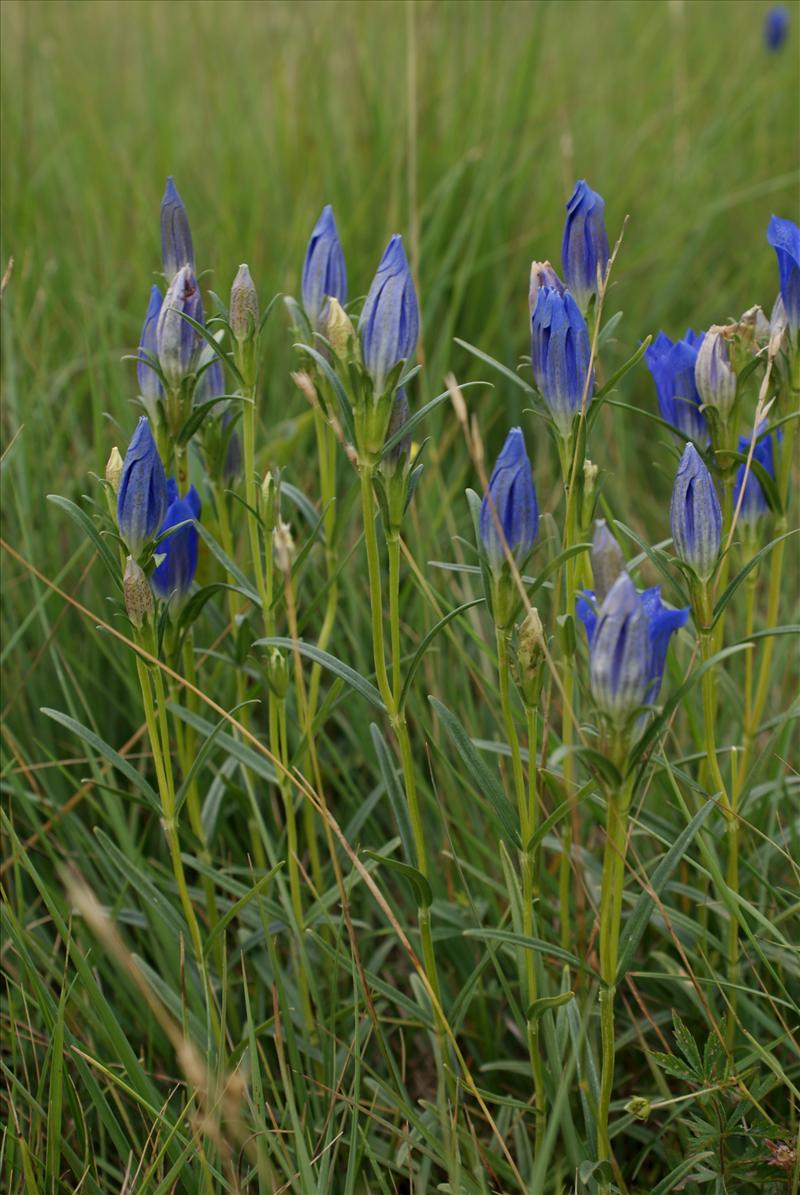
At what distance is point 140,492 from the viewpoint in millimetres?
1170

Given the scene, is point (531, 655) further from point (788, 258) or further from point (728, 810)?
point (788, 258)

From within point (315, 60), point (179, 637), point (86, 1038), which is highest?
point (315, 60)

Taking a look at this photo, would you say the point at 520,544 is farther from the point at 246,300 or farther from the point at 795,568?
the point at 795,568

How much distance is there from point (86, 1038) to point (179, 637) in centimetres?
52

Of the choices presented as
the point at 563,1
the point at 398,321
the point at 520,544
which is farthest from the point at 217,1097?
the point at 563,1

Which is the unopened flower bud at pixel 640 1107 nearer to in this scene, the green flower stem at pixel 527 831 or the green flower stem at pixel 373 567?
the green flower stem at pixel 527 831

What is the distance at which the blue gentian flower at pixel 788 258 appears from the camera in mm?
1302

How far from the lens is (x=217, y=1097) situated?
1.23 meters

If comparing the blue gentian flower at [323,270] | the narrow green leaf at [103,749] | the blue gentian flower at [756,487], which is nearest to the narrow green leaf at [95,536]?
the narrow green leaf at [103,749]

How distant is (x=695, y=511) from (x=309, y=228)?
173cm

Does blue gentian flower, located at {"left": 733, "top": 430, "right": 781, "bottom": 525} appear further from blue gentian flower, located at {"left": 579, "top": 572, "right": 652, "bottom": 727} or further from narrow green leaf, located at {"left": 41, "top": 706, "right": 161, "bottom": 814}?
narrow green leaf, located at {"left": 41, "top": 706, "right": 161, "bottom": 814}

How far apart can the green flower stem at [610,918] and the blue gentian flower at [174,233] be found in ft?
2.63

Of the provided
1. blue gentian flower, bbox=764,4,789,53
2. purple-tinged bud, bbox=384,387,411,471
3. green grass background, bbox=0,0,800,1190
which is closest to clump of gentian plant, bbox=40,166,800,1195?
purple-tinged bud, bbox=384,387,411,471

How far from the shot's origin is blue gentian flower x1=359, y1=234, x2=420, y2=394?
1.13 m
